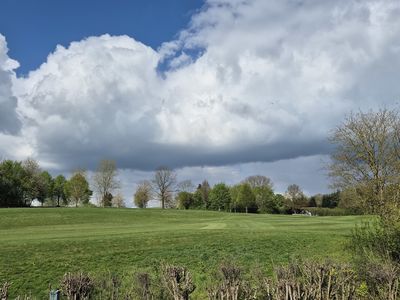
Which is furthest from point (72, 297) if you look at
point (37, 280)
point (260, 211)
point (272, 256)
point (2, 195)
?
point (260, 211)

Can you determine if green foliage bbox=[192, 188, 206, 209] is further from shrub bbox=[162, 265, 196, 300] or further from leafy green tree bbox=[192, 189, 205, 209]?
shrub bbox=[162, 265, 196, 300]

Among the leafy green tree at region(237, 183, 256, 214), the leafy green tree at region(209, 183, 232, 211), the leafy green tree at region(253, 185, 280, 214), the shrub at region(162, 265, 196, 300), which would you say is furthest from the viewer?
the leafy green tree at region(209, 183, 232, 211)

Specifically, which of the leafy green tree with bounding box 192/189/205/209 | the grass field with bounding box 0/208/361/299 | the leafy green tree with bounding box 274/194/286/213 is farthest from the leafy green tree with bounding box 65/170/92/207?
the grass field with bounding box 0/208/361/299

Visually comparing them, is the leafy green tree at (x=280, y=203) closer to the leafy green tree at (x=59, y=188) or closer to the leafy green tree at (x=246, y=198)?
the leafy green tree at (x=246, y=198)

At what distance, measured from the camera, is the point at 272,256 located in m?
27.4

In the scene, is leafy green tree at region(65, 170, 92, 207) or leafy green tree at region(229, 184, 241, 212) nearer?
leafy green tree at region(65, 170, 92, 207)

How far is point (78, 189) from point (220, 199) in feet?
140

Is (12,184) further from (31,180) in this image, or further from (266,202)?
(266,202)

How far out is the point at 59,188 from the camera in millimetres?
132500

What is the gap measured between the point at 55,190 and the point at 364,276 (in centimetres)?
12659

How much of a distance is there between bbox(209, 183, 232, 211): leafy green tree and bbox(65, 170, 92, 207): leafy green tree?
37.5 m

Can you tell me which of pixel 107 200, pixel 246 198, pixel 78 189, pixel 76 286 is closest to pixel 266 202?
pixel 246 198

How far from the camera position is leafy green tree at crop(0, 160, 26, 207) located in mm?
102375

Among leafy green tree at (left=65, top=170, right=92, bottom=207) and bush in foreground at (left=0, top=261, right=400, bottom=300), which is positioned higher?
leafy green tree at (left=65, top=170, right=92, bottom=207)
